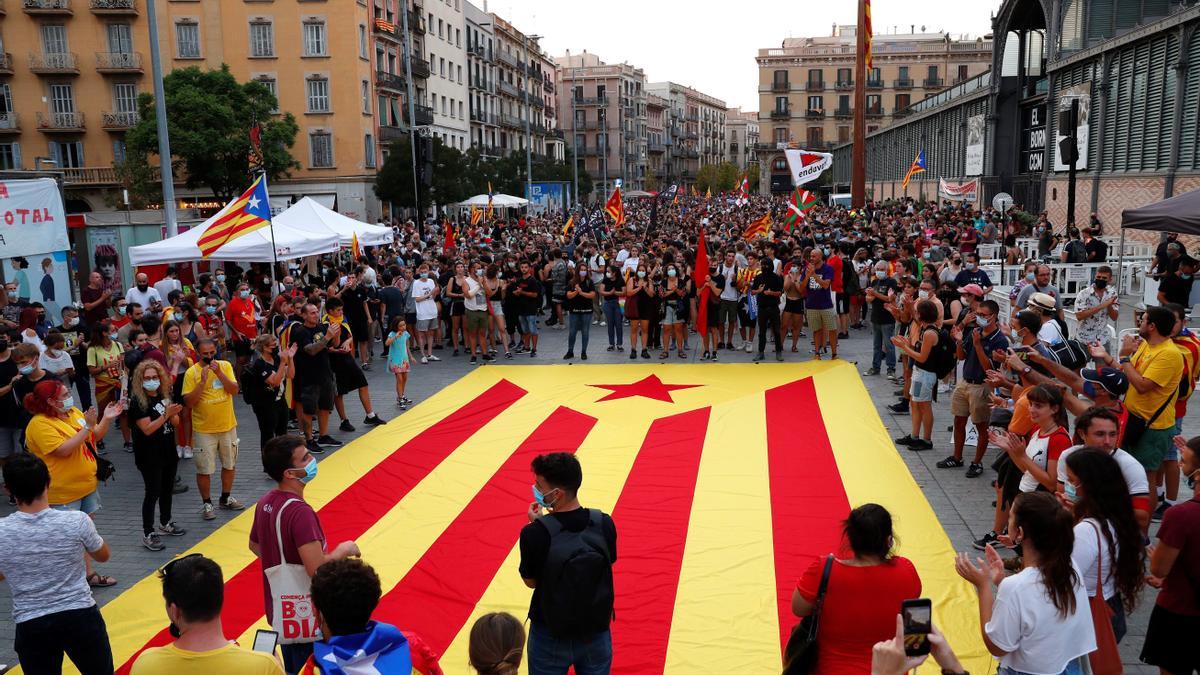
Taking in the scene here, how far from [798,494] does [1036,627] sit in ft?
16.6

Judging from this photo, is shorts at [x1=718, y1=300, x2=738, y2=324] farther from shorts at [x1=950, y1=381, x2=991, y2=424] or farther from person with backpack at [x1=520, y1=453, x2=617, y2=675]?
person with backpack at [x1=520, y1=453, x2=617, y2=675]

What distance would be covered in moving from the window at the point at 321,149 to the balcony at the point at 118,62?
28.1 feet

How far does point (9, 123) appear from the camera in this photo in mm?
43062

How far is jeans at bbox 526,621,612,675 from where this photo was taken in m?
4.32

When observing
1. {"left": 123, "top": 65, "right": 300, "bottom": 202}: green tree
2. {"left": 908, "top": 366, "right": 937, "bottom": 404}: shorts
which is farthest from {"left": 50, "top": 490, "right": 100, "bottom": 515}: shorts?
{"left": 123, "top": 65, "right": 300, "bottom": 202}: green tree

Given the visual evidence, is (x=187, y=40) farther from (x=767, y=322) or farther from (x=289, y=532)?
(x=289, y=532)

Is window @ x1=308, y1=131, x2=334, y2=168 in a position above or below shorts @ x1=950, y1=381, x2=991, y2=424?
above

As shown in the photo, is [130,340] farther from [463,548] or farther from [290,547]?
[290,547]

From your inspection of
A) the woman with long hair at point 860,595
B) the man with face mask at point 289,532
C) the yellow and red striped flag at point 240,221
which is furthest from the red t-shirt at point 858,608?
the yellow and red striped flag at point 240,221

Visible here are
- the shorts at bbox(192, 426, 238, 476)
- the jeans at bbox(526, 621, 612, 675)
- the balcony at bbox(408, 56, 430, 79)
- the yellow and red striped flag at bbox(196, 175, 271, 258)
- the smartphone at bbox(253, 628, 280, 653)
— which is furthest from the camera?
the balcony at bbox(408, 56, 430, 79)

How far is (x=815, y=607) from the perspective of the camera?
12.3 ft

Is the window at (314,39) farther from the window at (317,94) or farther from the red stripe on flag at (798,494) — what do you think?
the red stripe on flag at (798,494)

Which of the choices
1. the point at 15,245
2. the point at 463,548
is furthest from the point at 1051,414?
the point at 15,245

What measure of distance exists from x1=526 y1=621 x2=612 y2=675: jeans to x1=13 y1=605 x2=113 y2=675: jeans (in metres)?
2.42
